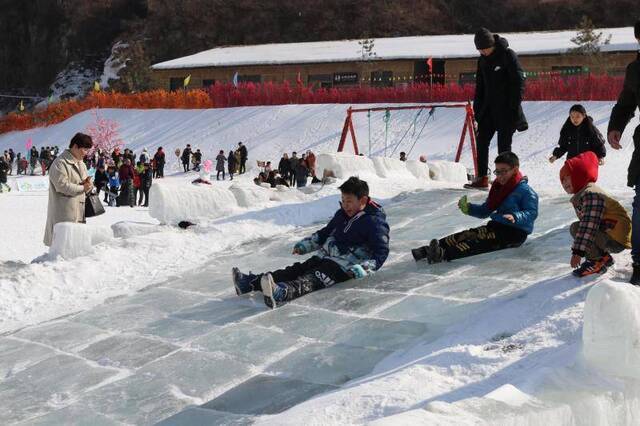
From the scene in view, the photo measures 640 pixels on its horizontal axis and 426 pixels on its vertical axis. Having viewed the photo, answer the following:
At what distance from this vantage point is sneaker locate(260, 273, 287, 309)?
5285mm

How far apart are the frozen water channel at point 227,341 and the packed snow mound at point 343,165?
4335mm

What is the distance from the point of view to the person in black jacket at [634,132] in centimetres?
446

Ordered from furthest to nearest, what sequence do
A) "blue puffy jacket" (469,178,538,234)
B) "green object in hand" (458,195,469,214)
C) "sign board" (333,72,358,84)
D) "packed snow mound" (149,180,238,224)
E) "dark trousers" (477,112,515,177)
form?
"sign board" (333,72,358,84), "packed snow mound" (149,180,238,224), "dark trousers" (477,112,515,177), "green object in hand" (458,195,469,214), "blue puffy jacket" (469,178,538,234)

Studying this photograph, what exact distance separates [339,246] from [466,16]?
55119 millimetres

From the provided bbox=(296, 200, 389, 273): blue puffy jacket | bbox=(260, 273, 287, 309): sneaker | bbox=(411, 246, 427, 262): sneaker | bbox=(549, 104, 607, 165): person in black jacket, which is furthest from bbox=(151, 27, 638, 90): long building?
bbox=(260, 273, 287, 309): sneaker

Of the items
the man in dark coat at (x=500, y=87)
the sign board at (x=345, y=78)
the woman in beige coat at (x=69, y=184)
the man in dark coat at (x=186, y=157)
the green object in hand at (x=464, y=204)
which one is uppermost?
the sign board at (x=345, y=78)

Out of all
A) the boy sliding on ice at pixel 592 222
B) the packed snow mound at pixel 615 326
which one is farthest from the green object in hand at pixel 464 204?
the packed snow mound at pixel 615 326

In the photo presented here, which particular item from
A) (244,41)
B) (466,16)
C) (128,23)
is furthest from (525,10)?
(128,23)

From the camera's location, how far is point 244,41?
197 ft

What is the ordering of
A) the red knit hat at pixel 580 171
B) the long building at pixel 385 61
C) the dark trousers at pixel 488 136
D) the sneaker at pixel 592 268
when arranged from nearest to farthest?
the sneaker at pixel 592 268 < the red knit hat at pixel 580 171 < the dark trousers at pixel 488 136 < the long building at pixel 385 61

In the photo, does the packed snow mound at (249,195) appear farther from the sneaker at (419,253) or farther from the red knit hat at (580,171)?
the red knit hat at (580,171)

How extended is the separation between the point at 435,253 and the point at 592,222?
4.94ft

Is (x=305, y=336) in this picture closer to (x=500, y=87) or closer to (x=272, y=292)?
(x=272, y=292)

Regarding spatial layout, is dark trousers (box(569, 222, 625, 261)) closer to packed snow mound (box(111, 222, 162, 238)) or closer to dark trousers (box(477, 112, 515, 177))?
dark trousers (box(477, 112, 515, 177))
